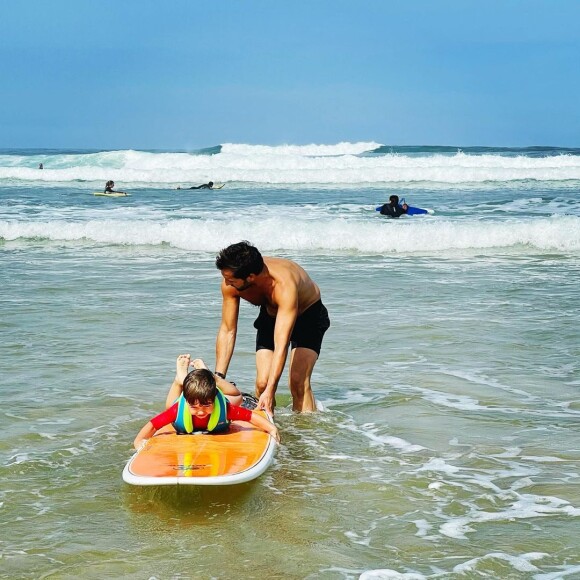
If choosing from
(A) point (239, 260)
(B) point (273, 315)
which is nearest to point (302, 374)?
(B) point (273, 315)

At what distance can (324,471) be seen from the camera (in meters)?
5.53

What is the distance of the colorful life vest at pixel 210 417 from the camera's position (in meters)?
5.56

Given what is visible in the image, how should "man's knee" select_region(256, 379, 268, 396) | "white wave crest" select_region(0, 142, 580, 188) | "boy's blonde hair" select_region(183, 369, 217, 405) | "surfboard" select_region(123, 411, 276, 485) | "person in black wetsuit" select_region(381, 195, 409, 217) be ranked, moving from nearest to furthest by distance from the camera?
"surfboard" select_region(123, 411, 276, 485), "boy's blonde hair" select_region(183, 369, 217, 405), "man's knee" select_region(256, 379, 268, 396), "person in black wetsuit" select_region(381, 195, 409, 217), "white wave crest" select_region(0, 142, 580, 188)

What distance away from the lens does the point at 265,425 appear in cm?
566

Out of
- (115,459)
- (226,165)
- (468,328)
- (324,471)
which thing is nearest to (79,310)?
(468,328)

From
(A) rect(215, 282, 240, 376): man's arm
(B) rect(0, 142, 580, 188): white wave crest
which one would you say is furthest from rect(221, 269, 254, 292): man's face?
(B) rect(0, 142, 580, 188): white wave crest

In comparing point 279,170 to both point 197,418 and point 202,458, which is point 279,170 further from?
point 202,458

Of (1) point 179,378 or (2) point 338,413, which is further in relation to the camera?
(2) point 338,413

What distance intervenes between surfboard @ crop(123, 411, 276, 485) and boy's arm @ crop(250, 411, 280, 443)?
32mm

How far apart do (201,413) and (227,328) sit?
792mm

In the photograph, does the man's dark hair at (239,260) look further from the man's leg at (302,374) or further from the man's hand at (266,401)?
the man's leg at (302,374)

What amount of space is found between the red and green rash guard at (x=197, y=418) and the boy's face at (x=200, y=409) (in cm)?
4

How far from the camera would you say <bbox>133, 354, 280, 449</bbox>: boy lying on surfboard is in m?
Result: 5.41

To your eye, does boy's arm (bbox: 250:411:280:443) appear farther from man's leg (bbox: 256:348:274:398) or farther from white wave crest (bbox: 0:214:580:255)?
white wave crest (bbox: 0:214:580:255)
